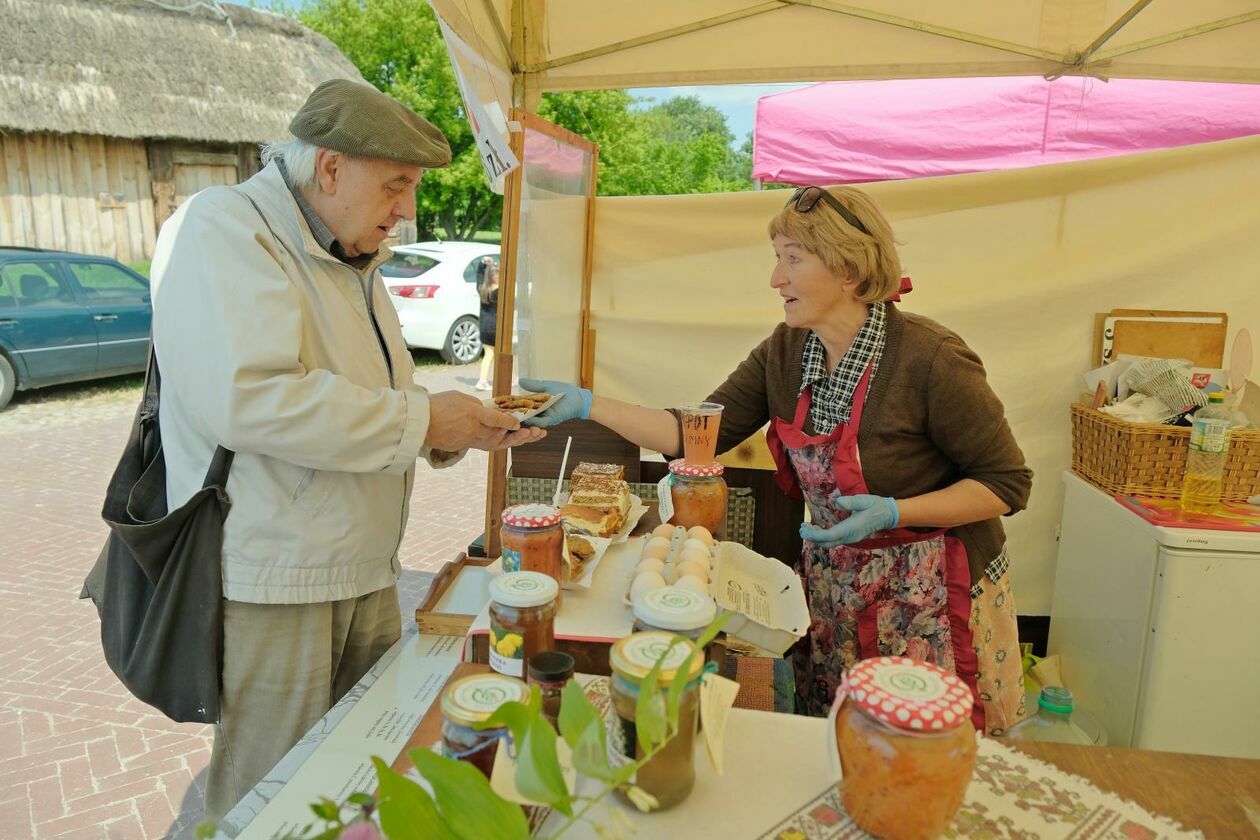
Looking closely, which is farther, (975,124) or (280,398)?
(975,124)

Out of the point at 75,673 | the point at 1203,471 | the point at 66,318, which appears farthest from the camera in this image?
the point at 66,318

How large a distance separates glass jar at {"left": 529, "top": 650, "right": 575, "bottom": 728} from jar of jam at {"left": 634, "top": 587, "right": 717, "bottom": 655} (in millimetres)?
117

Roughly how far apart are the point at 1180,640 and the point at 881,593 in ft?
4.29

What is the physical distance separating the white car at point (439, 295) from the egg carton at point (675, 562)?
9.42m

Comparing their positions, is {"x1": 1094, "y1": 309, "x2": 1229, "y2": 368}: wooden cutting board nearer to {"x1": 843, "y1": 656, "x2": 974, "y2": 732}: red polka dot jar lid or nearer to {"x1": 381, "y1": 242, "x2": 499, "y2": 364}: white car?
{"x1": 843, "y1": 656, "x2": 974, "y2": 732}: red polka dot jar lid

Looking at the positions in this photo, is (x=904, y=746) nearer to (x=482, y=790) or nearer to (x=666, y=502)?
(x=482, y=790)

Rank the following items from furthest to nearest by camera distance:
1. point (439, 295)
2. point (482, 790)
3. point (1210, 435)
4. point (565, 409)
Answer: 1. point (439, 295)
2. point (1210, 435)
3. point (565, 409)
4. point (482, 790)

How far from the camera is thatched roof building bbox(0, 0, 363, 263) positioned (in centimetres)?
1138

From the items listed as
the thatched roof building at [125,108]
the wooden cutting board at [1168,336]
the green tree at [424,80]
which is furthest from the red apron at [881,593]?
the green tree at [424,80]

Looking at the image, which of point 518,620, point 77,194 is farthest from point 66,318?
point 518,620

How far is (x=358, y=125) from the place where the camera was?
1.70 meters

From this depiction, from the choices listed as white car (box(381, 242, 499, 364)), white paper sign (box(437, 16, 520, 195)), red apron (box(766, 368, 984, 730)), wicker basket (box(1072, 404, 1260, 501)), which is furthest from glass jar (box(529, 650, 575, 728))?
white car (box(381, 242, 499, 364))

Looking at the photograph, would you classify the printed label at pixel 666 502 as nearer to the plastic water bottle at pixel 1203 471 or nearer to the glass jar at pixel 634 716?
the glass jar at pixel 634 716

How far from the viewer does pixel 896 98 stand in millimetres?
5270
